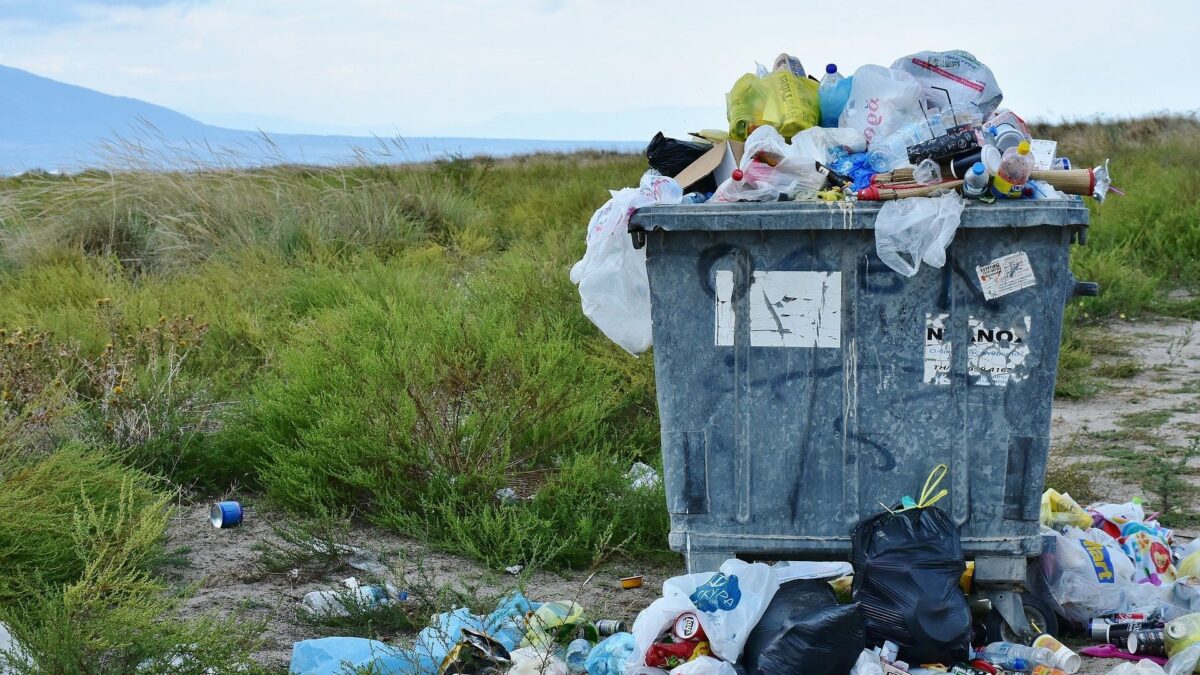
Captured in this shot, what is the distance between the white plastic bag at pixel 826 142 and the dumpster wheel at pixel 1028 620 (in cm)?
139

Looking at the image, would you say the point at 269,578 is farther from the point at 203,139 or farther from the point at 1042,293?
the point at 203,139

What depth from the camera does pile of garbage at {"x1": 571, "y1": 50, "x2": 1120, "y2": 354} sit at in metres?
2.98

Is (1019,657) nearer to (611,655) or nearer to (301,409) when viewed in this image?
(611,655)

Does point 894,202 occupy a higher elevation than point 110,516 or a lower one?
higher

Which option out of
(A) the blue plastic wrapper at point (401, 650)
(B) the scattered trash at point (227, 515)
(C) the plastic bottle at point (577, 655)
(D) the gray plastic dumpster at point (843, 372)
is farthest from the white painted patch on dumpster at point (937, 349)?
(B) the scattered trash at point (227, 515)

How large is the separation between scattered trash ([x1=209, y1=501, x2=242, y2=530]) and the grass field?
183 mm

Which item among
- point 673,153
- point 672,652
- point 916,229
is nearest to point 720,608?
point 672,652

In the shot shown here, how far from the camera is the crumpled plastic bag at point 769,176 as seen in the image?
3.12 m

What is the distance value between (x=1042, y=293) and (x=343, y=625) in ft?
7.11

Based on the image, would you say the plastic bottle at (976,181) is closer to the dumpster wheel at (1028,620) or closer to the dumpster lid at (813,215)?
the dumpster lid at (813,215)

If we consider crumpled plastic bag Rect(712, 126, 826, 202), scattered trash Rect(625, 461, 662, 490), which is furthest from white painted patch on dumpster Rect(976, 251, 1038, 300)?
scattered trash Rect(625, 461, 662, 490)

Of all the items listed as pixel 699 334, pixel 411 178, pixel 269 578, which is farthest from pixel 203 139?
pixel 699 334

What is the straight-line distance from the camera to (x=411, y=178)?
1214 cm

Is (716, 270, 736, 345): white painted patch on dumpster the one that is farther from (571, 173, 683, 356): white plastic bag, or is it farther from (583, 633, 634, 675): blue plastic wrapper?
(583, 633, 634, 675): blue plastic wrapper
